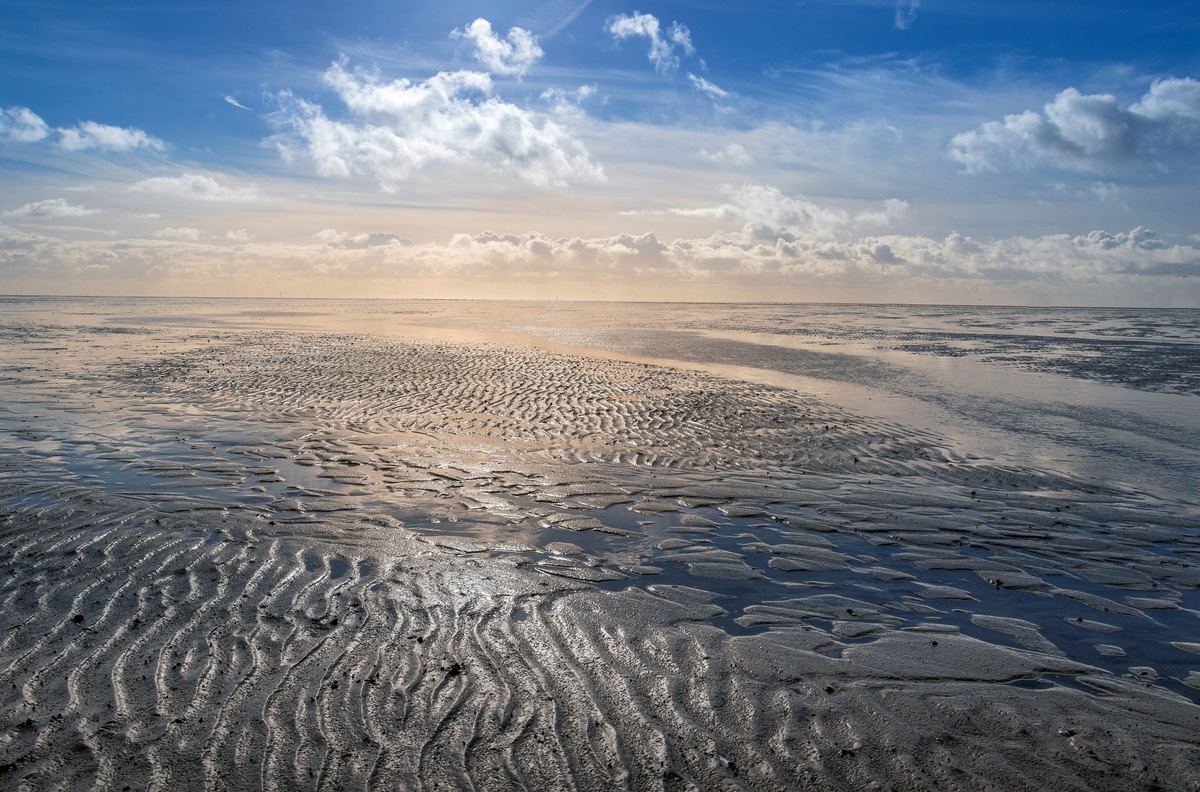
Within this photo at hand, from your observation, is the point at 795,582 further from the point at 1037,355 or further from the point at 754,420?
the point at 1037,355

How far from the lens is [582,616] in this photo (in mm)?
6441

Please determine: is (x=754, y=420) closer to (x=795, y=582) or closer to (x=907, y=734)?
(x=795, y=582)

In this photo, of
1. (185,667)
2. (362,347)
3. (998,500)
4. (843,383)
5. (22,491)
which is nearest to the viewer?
(185,667)

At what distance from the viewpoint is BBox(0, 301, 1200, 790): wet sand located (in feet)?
14.6

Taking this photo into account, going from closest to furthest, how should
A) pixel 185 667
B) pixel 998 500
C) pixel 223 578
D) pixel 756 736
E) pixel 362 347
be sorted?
1. pixel 756 736
2. pixel 185 667
3. pixel 223 578
4. pixel 998 500
5. pixel 362 347

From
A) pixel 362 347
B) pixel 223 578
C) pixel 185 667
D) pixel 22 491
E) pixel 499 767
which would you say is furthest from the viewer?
pixel 362 347

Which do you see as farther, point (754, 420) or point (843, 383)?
point (843, 383)

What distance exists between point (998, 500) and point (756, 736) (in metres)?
7.66

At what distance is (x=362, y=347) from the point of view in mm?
34531

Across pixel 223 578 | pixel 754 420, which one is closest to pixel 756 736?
pixel 223 578

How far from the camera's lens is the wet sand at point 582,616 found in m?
4.45

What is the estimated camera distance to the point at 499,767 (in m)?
4.30

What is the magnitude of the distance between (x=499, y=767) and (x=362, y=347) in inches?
1287

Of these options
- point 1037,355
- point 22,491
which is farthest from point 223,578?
point 1037,355
